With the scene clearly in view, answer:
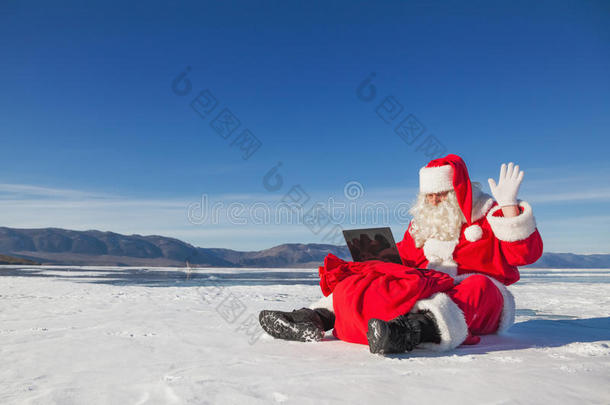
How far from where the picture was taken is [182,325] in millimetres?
3498

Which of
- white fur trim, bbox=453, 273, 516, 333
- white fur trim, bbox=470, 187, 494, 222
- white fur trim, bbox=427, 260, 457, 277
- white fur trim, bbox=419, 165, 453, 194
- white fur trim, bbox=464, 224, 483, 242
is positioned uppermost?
white fur trim, bbox=419, 165, 453, 194

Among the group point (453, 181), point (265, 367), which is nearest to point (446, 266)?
point (453, 181)

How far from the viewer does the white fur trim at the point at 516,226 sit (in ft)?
9.14

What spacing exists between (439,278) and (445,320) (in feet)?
1.12

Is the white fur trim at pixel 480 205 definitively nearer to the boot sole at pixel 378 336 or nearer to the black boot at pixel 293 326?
the boot sole at pixel 378 336

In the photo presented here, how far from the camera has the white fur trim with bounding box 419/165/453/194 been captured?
322cm

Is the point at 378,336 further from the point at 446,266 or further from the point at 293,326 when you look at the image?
the point at 446,266

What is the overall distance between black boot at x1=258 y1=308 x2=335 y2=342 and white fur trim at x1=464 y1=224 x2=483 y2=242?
126 centimetres

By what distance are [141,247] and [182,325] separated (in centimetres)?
21030

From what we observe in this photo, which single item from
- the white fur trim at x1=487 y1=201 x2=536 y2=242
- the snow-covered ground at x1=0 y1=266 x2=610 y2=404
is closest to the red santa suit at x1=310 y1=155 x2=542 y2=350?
the white fur trim at x1=487 y1=201 x2=536 y2=242

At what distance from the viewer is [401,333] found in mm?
2348

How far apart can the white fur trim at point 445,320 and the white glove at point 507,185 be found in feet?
2.74

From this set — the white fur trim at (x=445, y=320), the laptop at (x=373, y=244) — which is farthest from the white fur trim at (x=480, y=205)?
the white fur trim at (x=445, y=320)

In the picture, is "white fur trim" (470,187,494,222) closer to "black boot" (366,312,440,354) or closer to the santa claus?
the santa claus
